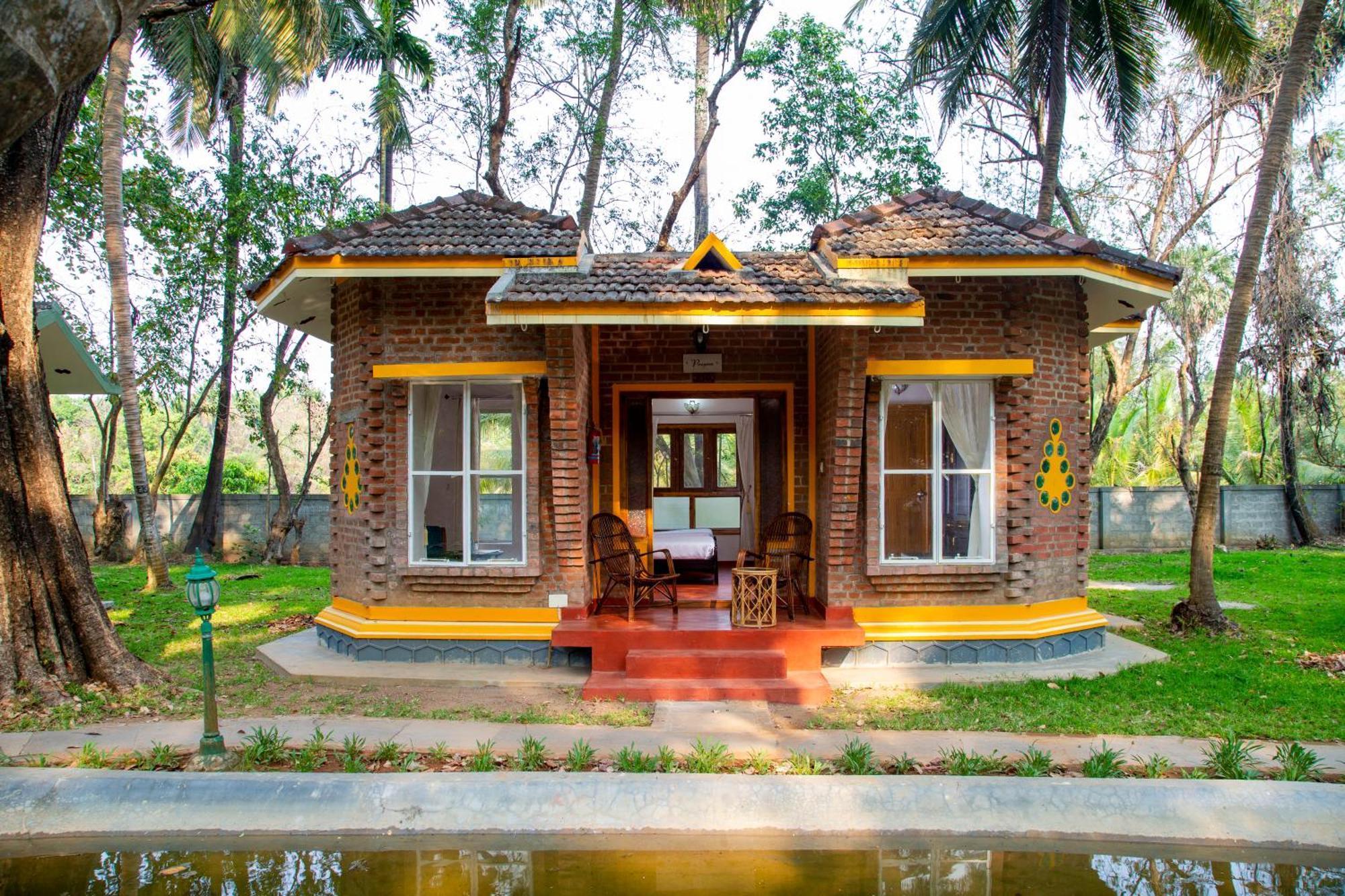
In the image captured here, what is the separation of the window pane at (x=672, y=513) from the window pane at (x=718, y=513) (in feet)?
0.44

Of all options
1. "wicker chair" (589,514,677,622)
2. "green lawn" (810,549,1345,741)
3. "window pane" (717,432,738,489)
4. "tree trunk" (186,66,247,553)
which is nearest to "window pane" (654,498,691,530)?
"window pane" (717,432,738,489)

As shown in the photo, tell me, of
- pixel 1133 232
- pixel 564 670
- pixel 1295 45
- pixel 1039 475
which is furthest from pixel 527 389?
pixel 1133 232

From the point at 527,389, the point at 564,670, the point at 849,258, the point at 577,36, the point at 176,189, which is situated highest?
the point at 577,36

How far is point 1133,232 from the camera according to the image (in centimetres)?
2019

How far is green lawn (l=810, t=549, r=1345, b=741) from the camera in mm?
6359

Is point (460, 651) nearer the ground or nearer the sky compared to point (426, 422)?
nearer the ground

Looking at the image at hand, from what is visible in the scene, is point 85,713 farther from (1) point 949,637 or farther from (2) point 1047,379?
(2) point 1047,379

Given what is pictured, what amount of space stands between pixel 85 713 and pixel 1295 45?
1331 cm

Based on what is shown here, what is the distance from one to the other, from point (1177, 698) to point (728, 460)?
6440mm

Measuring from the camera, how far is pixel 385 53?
53.8 feet

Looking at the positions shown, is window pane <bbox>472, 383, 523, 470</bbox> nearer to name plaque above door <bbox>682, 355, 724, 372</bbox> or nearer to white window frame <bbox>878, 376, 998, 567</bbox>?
name plaque above door <bbox>682, 355, 724, 372</bbox>

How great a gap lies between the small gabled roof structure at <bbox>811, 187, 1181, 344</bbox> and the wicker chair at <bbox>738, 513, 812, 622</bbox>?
268 cm

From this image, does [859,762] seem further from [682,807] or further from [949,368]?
[949,368]

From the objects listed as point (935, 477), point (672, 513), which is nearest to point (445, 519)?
point (672, 513)
